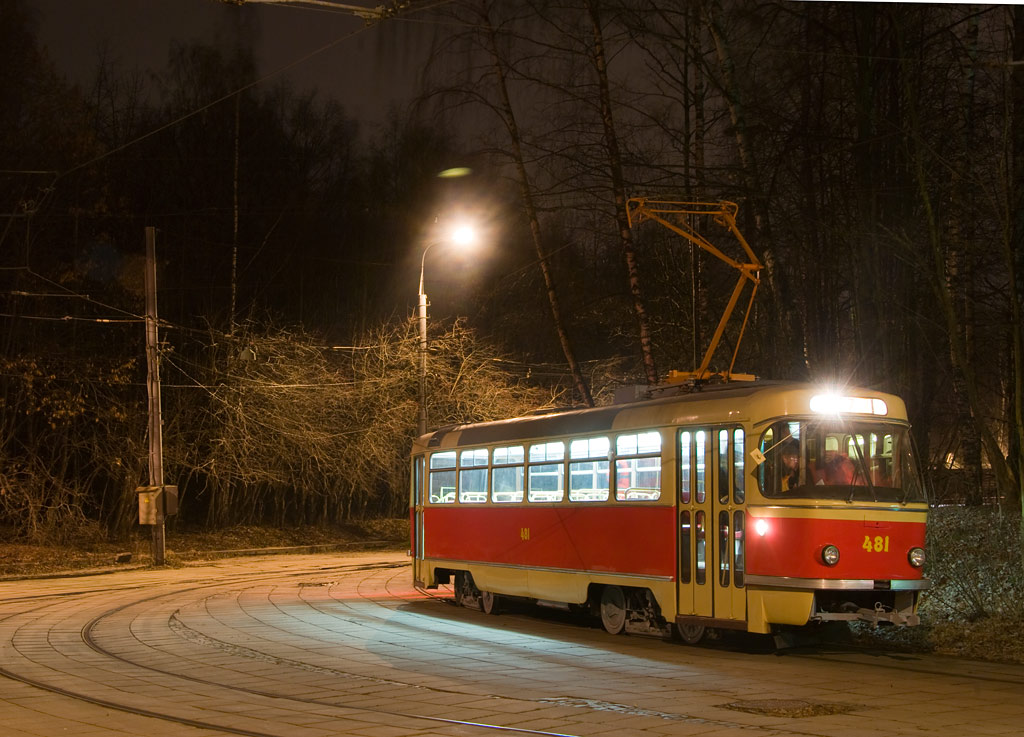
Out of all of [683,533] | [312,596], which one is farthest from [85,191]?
[683,533]

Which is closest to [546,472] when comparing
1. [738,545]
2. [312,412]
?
[738,545]

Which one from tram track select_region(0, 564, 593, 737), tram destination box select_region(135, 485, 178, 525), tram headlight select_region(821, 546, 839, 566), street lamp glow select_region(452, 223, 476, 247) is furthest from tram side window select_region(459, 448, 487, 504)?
tram destination box select_region(135, 485, 178, 525)

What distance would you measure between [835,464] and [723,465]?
1.14 meters

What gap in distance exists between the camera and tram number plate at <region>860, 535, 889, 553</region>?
12.3m

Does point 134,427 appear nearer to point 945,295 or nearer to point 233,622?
point 233,622

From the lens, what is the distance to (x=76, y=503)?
3228cm

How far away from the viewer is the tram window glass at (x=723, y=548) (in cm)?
1273

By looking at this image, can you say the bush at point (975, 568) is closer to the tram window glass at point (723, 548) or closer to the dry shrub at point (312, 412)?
the tram window glass at point (723, 548)

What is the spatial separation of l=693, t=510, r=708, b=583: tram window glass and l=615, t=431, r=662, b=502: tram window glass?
66cm

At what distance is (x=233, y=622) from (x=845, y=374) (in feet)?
28.8

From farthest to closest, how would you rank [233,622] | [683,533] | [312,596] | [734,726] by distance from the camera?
[312,596]
[233,622]
[683,533]
[734,726]

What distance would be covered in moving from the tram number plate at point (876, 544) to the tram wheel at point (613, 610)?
A: 3.33 m

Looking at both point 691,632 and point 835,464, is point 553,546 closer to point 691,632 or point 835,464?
point 691,632

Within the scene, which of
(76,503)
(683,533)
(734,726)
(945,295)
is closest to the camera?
(734,726)
